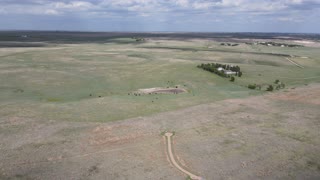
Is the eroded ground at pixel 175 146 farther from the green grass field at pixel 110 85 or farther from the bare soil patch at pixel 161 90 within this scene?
the bare soil patch at pixel 161 90

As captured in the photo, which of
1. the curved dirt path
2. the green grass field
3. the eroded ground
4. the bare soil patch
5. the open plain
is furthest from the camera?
the bare soil patch

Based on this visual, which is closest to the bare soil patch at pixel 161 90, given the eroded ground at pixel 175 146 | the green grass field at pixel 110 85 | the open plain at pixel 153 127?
the open plain at pixel 153 127

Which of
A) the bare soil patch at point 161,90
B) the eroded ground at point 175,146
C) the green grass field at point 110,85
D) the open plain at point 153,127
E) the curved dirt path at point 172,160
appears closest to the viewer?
the curved dirt path at point 172,160

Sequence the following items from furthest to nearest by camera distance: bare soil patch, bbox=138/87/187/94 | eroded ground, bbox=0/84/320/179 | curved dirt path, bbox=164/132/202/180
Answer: bare soil patch, bbox=138/87/187/94 < eroded ground, bbox=0/84/320/179 < curved dirt path, bbox=164/132/202/180

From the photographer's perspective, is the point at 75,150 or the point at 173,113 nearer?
the point at 75,150

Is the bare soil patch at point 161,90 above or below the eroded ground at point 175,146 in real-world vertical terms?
above

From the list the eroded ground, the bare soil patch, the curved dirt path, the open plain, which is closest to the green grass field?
the open plain

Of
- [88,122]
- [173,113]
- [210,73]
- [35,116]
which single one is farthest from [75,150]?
[210,73]

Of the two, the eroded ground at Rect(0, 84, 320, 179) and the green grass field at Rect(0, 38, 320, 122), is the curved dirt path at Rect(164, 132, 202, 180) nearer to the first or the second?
the eroded ground at Rect(0, 84, 320, 179)

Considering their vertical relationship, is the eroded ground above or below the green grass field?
below

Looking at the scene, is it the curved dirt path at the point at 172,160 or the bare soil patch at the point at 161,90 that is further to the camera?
the bare soil patch at the point at 161,90

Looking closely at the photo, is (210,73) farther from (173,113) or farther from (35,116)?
(35,116)
